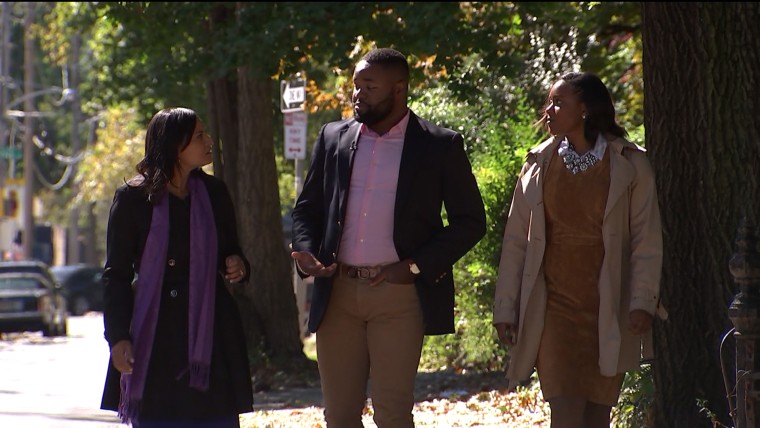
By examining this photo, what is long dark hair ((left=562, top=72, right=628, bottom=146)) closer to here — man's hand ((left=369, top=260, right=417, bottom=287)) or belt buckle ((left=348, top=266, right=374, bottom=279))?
man's hand ((left=369, top=260, right=417, bottom=287))

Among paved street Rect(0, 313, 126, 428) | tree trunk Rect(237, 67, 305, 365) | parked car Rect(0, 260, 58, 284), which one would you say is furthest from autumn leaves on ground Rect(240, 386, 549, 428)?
parked car Rect(0, 260, 58, 284)

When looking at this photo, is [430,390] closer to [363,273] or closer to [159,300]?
[363,273]

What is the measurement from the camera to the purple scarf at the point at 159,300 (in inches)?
214

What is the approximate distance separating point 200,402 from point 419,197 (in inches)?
44.7

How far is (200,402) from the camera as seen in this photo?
546 centimetres

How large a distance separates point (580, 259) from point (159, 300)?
161cm

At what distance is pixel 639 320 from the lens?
558cm

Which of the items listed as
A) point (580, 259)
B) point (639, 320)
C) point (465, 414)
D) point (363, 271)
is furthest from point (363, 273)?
point (465, 414)

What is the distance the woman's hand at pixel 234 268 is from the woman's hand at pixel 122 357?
466 mm

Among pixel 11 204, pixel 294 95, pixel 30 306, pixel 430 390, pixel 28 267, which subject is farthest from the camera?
pixel 11 204

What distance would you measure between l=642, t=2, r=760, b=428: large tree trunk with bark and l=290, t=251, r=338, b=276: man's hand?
2.57m

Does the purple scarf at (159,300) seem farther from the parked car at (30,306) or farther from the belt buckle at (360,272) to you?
the parked car at (30,306)

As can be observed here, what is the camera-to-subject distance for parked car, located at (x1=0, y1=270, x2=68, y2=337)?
2839 centimetres

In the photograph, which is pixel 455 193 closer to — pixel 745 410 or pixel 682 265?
pixel 745 410
